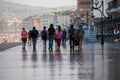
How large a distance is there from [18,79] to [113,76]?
2.87 metres

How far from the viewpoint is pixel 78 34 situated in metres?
37.0

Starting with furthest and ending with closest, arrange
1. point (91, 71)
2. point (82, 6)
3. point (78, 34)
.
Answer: point (82, 6)
point (78, 34)
point (91, 71)

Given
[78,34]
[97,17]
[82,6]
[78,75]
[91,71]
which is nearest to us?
[78,75]

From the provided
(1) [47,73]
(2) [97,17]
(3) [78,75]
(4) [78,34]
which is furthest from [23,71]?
(2) [97,17]

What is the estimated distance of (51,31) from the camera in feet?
124

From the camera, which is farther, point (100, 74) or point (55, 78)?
point (100, 74)

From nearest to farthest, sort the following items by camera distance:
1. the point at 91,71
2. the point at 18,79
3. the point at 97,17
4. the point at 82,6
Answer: the point at 18,79 → the point at 91,71 → the point at 97,17 → the point at 82,6

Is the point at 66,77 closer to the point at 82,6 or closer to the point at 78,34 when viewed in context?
the point at 78,34

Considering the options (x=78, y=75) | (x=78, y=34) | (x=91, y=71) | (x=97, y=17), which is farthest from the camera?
(x=97, y=17)

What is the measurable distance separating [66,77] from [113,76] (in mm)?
1417

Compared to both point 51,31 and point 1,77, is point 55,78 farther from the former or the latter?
point 51,31

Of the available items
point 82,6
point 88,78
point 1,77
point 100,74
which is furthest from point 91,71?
point 82,6

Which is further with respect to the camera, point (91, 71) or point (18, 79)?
point (91, 71)

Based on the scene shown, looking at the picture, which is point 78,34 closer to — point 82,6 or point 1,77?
point 1,77
